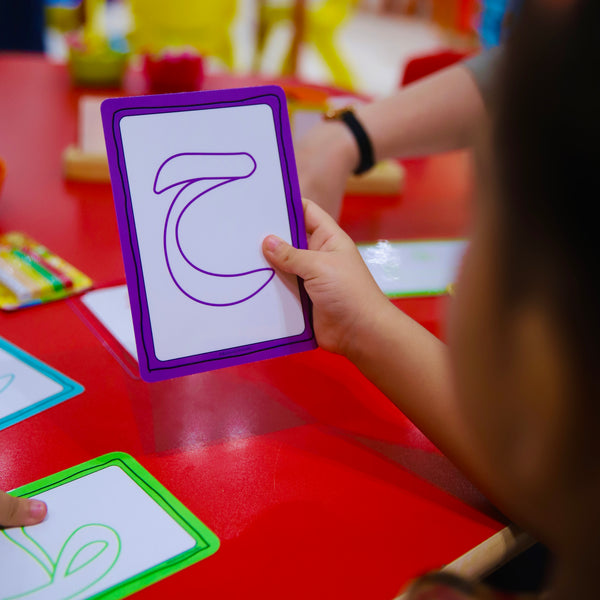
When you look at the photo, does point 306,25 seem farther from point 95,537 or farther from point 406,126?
point 95,537

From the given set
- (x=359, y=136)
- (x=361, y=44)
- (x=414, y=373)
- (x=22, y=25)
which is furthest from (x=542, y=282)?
(x=361, y=44)

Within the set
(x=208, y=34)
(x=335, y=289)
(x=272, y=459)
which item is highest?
(x=208, y=34)

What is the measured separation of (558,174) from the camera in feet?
0.83

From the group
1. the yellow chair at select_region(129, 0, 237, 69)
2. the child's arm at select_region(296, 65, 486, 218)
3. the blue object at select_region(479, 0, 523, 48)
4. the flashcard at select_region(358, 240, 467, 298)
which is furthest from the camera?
the blue object at select_region(479, 0, 523, 48)

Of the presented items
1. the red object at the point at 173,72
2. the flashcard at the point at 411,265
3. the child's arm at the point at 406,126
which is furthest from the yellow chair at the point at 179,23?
the flashcard at the point at 411,265

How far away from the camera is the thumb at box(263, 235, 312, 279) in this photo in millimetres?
700

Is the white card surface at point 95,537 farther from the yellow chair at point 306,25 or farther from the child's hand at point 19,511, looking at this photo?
the yellow chair at point 306,25

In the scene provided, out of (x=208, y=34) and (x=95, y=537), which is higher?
(x=208, y=34)

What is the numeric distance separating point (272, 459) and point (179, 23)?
8.40 feet

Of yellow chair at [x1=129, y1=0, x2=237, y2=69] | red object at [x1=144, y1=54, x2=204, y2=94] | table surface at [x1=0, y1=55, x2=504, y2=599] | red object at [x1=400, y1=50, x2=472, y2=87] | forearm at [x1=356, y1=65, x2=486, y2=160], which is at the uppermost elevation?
yellow chair at [x1=129, y1=0, x2=237, y2=69]

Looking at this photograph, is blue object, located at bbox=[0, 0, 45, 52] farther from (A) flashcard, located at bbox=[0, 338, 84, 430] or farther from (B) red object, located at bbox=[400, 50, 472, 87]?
(A) flashcard, located at bbox=[0, 338, 84, 430]

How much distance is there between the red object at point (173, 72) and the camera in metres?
1.55

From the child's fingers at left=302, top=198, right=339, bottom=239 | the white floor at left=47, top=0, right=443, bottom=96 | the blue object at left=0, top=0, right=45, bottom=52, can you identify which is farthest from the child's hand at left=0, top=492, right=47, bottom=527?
the white floor at left=47, top=0, right=443, bottom=96

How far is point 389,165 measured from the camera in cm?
134
